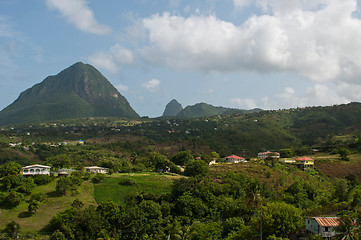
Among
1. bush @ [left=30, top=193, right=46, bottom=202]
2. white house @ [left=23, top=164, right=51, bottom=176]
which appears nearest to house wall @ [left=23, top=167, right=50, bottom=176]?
white house @ [left=23, top=164, right=51, bottom=176]

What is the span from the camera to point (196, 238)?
1515 inches

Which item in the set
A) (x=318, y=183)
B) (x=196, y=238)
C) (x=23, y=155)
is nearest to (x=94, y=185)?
(x=196, y=238)

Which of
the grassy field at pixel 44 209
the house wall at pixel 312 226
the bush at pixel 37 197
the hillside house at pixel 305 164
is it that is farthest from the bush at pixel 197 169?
the bush at pixel 37 197

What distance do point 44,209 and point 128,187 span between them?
47.9 ft

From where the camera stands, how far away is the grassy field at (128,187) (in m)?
54.9

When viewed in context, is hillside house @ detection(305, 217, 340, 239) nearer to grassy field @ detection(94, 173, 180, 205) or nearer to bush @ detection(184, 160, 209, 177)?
grassy field @ detection(94, 173, 180, 205)

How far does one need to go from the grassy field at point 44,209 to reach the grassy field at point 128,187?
1806mm

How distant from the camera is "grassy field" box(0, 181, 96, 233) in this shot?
45.0 meters

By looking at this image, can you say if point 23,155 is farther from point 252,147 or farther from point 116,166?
point 252,147

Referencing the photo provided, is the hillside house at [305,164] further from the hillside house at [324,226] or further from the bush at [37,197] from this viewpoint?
the bush at [37,197]

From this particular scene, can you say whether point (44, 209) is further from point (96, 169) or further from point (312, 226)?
point (312, 226)

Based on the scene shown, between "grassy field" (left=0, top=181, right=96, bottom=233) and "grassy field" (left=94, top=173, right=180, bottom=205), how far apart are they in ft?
5.93

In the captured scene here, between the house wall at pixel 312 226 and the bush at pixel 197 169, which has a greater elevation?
the bush at pixel 197 169

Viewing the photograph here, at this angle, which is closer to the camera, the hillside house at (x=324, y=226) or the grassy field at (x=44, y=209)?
the hillside house at (x=324, y=226)
